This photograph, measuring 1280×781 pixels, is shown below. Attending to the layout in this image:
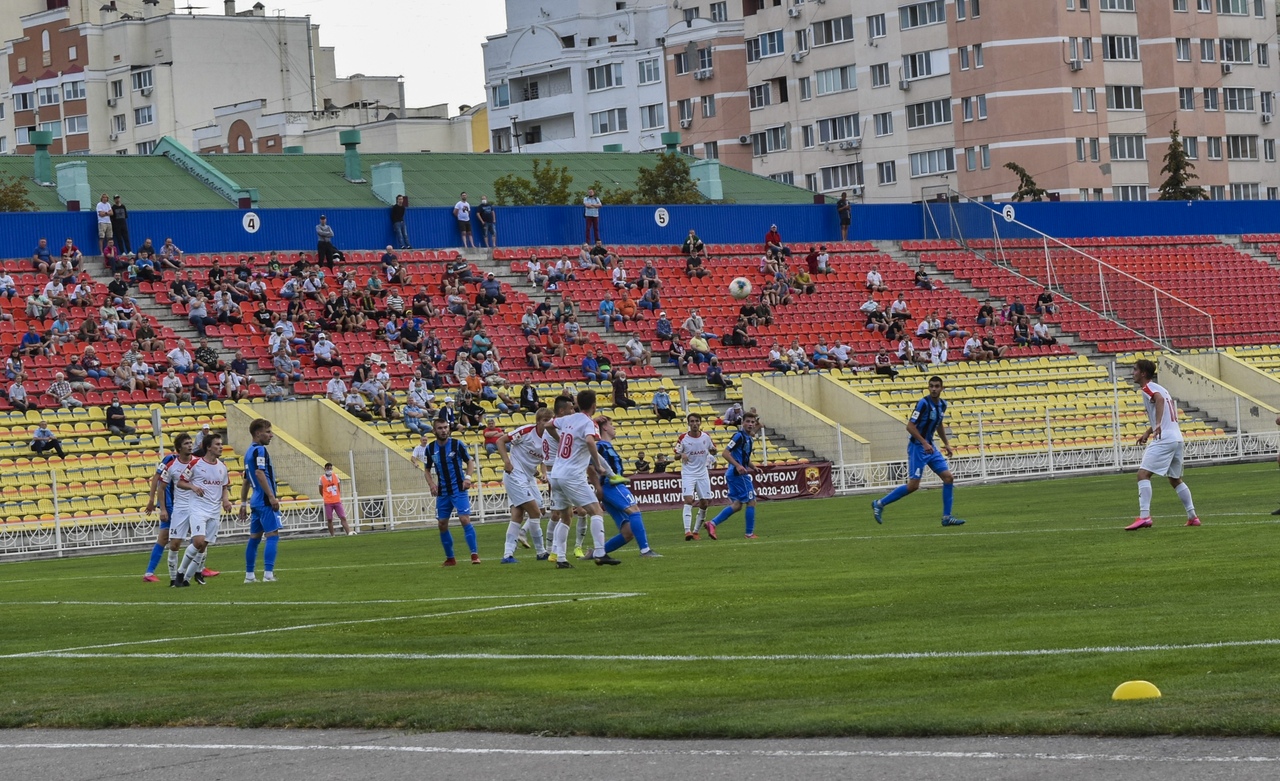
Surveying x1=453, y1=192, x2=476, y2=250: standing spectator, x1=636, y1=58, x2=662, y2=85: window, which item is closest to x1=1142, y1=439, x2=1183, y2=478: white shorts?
x1=453, y1=192, x2=476, y2=250: standing spectator

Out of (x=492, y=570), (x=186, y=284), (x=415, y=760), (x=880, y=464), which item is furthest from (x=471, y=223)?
(x=415, y=760)

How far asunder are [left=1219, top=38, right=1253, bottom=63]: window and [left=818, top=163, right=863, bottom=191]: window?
2031 cm

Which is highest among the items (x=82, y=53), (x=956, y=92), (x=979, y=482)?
(x=82, y=53)

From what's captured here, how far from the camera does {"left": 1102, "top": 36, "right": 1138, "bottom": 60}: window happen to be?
95.1 meters

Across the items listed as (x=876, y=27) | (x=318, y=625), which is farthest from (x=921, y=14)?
(x=318, y=625)

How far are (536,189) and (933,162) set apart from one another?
32.3 metres

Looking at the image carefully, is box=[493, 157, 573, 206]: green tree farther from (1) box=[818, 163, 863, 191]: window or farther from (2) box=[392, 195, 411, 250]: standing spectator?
(1) box=[818, 163, 863, 191]: window

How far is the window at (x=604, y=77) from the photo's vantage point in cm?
11238

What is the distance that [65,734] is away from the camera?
11.5 m

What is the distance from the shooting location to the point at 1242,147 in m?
100

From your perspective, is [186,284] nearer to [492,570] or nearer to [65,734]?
[492,570]

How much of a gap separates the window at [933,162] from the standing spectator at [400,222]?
156ft

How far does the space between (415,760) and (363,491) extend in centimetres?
2949

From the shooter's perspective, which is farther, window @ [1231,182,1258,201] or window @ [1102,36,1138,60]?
window @ [1231,182,1258,201]
